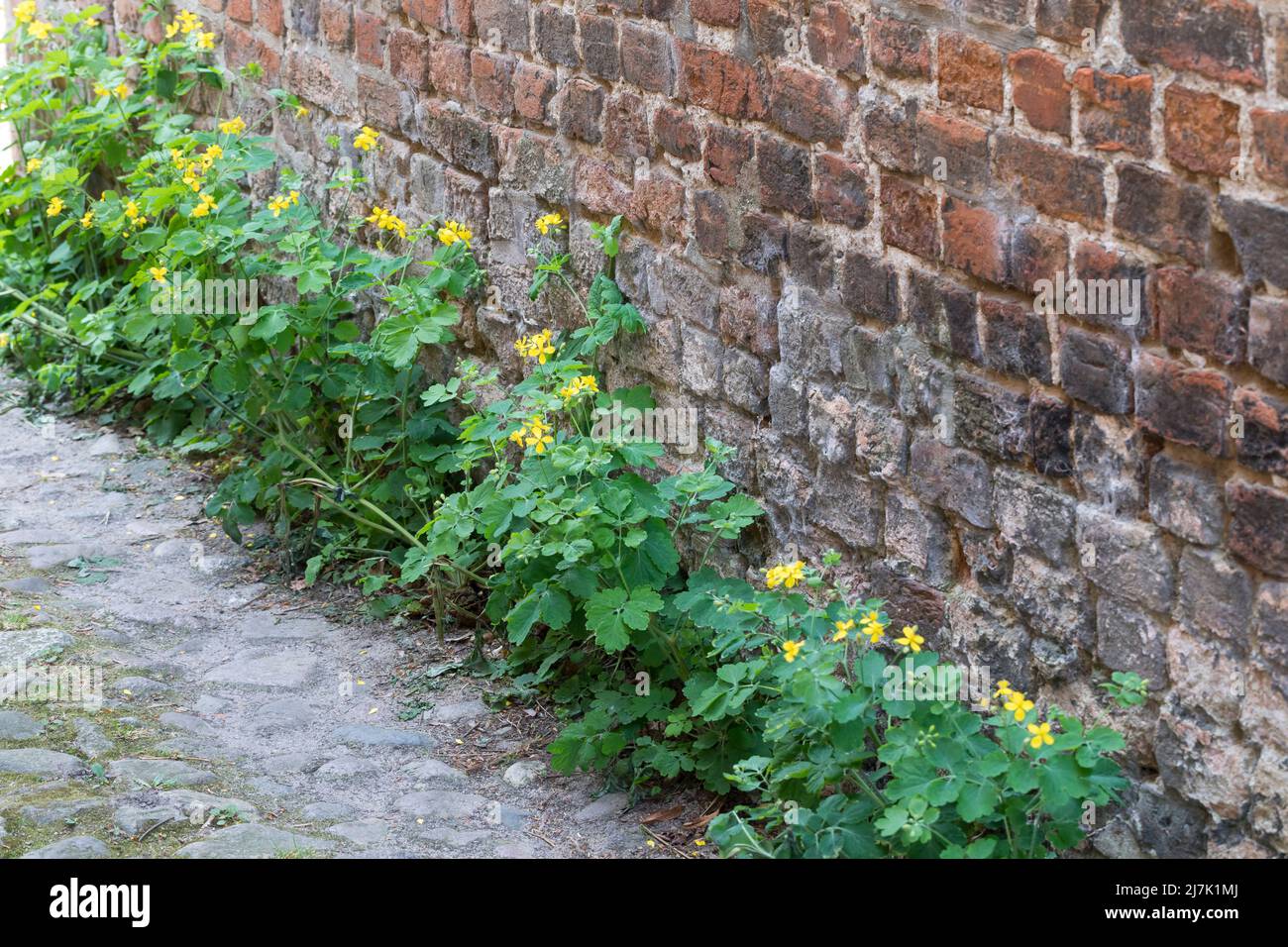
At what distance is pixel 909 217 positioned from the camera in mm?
3211

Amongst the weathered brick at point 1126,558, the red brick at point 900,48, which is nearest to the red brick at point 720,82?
the red brick at point 900,48

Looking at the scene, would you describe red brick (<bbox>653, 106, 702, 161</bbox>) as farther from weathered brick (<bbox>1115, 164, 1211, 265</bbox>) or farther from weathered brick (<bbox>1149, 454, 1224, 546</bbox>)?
weathered brick (<bbox>1149, 454, 1224, 546</bbox>)

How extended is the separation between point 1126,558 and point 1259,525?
295mm

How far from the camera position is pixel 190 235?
4.76 meters

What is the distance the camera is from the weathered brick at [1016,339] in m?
2.94

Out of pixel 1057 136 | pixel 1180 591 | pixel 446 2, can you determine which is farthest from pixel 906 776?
pixel 446 2

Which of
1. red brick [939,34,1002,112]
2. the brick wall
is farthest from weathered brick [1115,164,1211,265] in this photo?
red brick [939,34,1002,112]

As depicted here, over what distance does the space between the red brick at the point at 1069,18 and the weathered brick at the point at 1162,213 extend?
0.86ft

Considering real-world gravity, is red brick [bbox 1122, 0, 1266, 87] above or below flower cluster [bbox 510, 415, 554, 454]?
above

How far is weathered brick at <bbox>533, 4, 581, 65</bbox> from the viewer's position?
4.14 meters

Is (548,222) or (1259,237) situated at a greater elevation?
(1259,237)

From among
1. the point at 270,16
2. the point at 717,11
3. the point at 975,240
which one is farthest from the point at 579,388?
the point at 270,16

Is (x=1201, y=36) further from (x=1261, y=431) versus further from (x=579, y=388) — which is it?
(x=579, y=388)

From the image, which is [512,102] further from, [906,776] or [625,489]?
[906,776]
